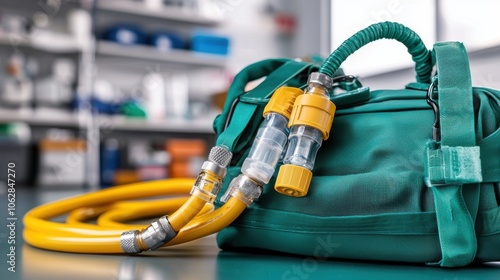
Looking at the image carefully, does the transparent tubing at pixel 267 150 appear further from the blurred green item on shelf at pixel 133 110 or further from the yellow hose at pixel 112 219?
the blurred green item on shelf at pixel 133 110

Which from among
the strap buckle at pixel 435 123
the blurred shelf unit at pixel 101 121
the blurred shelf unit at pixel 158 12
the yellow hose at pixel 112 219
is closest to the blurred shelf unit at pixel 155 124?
the blurred shelf unit at pixel 101 121

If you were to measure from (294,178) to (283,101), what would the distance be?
122mm

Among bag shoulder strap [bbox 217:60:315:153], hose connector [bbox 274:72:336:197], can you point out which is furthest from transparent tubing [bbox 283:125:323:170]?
bag shoulder strap [bbox 217:60:315:153]

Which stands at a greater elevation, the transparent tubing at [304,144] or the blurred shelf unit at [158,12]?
the blurred shelf unit at [158,12]

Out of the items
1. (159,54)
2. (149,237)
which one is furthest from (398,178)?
(159,54)

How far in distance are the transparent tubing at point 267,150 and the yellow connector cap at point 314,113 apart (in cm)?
3

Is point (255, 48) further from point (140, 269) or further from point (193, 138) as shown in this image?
point (140, 269)

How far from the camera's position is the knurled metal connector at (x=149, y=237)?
2.17 ft

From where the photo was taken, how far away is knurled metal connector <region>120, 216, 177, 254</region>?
2.17 feet

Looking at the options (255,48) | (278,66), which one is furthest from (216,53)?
(278,66)

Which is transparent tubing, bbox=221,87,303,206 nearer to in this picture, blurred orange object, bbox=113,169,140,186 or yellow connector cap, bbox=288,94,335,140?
yellow connector cap, bbox=288,94,335,140

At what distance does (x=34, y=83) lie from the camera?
309cm

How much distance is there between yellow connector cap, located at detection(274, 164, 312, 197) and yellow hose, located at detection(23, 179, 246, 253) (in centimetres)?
7

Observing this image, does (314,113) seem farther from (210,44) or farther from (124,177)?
(210,44)
